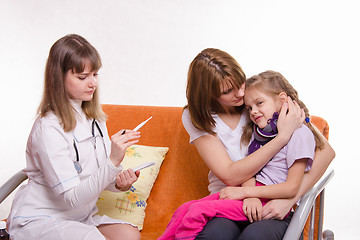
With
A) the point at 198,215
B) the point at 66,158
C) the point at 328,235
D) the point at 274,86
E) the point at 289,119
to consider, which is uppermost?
the point at 274,86

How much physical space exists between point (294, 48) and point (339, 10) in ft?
1.18

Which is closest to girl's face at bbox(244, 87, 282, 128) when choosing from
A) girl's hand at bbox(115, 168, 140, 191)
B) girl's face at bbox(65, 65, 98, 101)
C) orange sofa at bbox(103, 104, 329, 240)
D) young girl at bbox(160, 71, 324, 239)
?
young girl at bbox(160, 71, 324, 239)

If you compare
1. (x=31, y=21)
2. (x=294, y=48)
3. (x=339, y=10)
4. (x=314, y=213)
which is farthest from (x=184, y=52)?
(x=314, y=213)

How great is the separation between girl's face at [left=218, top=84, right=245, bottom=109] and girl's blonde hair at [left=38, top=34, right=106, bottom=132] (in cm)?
52

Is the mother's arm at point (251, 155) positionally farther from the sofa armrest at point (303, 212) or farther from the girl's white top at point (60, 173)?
the girl's white top at point (60, 173)

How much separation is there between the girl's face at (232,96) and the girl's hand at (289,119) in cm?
17

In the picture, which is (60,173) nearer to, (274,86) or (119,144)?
(119,144)

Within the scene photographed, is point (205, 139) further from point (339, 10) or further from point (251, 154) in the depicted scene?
point (339, 10)

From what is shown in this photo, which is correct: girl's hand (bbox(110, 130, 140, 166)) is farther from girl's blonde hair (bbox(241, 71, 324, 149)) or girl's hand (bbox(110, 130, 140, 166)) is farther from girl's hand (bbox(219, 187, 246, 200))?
girl's blonde hair (bbox(241, 71, 324, 149))

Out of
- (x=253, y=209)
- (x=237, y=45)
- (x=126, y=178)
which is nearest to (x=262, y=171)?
(x=253, y=209)

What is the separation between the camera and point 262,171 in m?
1.70

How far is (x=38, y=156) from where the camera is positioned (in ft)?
5.39

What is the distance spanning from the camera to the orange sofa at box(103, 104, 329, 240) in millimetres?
2125

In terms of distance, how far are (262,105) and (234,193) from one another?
0.37m
